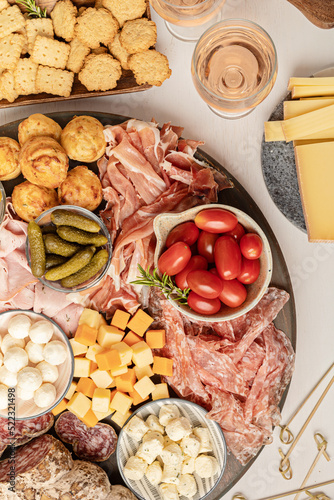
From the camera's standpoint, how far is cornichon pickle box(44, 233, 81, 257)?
4.18ft

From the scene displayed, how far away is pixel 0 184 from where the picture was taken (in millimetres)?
1351

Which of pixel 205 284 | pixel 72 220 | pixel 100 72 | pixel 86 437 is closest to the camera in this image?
pixel 205 284

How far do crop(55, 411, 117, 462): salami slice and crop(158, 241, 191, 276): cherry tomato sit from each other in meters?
0.62

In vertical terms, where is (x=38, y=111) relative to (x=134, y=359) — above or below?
above

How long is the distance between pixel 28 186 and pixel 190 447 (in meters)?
0.95

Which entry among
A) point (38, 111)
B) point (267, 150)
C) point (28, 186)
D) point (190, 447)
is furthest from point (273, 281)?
point (38, 111)

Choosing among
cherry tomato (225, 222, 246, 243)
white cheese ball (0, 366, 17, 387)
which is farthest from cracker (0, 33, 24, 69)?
white cheese ball (0, 366, 17, 387)

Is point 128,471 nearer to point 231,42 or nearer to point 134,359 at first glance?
point 134,359

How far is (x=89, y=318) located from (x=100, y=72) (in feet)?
2.53

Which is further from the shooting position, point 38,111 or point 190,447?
point 38,111

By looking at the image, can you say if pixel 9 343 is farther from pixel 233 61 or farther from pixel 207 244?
pixel 233 61

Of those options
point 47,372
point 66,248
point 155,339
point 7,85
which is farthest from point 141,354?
point 7,85

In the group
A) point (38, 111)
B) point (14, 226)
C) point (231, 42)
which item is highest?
point (231, 42)

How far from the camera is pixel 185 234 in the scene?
1233 millimetres
